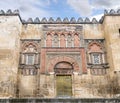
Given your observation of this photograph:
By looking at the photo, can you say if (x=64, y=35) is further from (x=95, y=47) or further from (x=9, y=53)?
(x=9, y=53)

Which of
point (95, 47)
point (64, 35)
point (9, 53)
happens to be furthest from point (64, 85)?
point (9, 53)

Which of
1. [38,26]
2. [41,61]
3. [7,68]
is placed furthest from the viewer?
[38,26]

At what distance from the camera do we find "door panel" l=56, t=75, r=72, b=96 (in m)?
12.0

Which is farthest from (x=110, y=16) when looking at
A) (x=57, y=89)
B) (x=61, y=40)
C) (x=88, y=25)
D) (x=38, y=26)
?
(x=57, y=89)

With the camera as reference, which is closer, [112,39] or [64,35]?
[112,39]

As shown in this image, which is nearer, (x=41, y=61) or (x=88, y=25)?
(x=41, y=61)

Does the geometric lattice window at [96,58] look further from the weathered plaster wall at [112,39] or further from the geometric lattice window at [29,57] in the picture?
the geometric lattice window at [29,57]

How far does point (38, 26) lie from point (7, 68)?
12.6 feet

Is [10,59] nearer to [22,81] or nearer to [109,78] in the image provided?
[22,81]

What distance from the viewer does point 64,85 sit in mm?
12203

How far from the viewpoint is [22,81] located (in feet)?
39.8

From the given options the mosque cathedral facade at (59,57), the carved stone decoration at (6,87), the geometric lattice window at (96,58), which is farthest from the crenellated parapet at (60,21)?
the carved stone decoration at (6,87)

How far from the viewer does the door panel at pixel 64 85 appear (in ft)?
39.4

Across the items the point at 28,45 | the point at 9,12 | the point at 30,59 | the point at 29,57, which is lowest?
the point at 30,59
